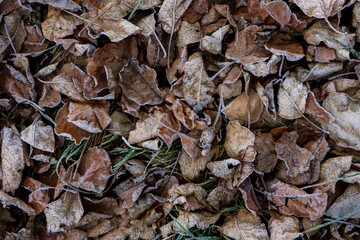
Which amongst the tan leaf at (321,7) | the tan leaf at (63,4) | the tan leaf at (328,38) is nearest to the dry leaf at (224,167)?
the tan leaf at (328,38)

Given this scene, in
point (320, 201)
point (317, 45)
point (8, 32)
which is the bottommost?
point (320, 201)

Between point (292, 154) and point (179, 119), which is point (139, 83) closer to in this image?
point (179, 119)

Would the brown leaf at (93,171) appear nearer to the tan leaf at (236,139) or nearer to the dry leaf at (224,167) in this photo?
the dry leaf at (224,167)

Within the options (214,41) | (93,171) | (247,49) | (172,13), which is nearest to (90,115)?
(93,171)

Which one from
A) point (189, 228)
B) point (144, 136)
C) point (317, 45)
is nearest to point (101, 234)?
point (189, 228)

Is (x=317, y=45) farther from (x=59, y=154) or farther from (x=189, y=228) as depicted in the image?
(x=59, y=154)

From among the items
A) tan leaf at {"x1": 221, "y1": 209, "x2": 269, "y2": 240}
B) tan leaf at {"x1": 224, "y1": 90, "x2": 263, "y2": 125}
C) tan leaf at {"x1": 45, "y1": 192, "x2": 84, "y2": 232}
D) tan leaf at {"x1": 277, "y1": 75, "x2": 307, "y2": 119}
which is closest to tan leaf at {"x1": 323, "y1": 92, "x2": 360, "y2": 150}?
tan leaf at {"x1": 277, "y1": 75, "x2": 307, "y2": 119}

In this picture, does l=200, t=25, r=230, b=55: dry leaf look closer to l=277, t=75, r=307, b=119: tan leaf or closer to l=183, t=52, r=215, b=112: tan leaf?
l=183, t=52, r=215, b=112: tan leaf
